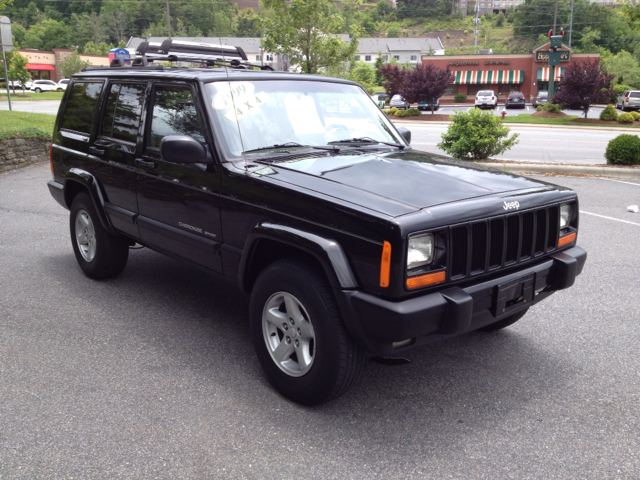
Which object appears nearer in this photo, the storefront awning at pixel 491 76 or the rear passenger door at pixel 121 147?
the rear passenger door at pixel 121 147

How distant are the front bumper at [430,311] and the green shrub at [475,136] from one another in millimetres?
9967

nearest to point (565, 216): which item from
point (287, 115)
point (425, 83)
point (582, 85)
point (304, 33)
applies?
point (287, 115)

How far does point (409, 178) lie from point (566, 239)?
116 cm

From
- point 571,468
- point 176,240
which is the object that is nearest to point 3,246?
point 176,240

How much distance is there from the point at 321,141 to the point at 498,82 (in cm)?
7402

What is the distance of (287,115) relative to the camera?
4.21m

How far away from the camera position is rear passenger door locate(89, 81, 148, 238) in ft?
15.4

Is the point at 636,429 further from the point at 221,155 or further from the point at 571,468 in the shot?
the point at 221,155

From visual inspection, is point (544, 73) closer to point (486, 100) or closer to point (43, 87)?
point (486, 100)

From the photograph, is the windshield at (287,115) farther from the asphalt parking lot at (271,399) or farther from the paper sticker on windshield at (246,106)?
the asphalt parking lot at (271,399)

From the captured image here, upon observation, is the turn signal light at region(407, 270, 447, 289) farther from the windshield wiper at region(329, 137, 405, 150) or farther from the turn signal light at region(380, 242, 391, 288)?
the windshield wiper at region(329, 137, 405, 150)

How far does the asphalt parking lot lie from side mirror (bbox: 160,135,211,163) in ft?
4.62

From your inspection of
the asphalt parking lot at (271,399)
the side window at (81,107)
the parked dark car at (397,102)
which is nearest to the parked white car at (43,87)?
the parked dark car at (397,102)

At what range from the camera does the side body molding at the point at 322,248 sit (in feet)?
9.92
